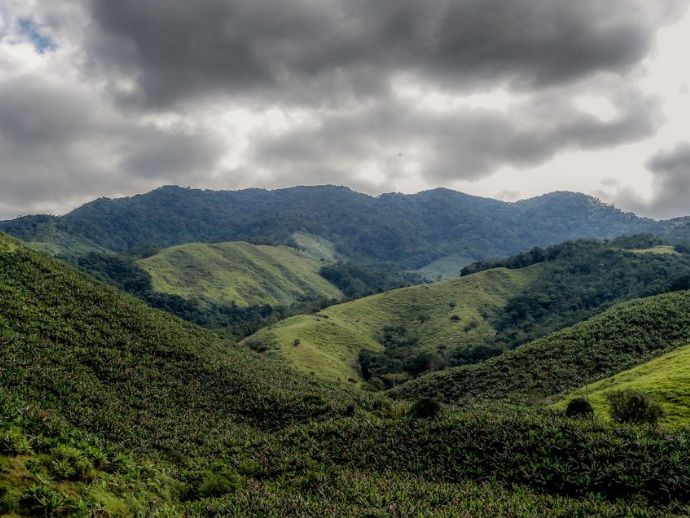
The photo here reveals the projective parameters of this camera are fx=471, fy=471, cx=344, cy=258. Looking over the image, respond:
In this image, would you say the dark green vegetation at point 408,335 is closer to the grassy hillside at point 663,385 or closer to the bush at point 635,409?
the grassy hillside at point 663,385

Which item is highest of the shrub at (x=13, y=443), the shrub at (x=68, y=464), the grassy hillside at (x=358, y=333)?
the shrub at (x=13, y=443)

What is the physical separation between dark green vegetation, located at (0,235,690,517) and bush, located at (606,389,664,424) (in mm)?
8995

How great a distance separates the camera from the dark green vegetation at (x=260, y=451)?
23984mm

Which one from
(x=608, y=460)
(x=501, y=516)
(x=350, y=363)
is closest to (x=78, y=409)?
(x=501, y=516)

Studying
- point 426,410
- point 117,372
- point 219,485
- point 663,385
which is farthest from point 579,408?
point 117,372

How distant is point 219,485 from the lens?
3052cm

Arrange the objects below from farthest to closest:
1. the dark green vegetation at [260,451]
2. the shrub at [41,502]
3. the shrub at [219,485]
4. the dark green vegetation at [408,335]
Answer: the dark green vegetation at [408,335], the shrub at [219,485], the dark green vegetation at [260,451], the shrub at [41,502]

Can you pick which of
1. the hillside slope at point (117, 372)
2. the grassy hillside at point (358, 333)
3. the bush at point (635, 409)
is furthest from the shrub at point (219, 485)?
the grassy hillside at point (358, 333)

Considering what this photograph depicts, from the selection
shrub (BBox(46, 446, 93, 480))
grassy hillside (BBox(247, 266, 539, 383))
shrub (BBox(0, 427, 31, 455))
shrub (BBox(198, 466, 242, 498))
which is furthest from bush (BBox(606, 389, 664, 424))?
grassy hillside (BBox(247, 266, 539, 383))

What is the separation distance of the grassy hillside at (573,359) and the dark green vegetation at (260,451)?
33933 mm

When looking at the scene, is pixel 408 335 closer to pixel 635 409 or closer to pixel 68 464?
pixel 635 409

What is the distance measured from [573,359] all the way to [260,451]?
64.0 metres

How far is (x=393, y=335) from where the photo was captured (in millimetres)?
171125

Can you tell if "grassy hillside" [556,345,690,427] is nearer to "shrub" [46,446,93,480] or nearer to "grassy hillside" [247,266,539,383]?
"shrub" [46,446,93,480]
